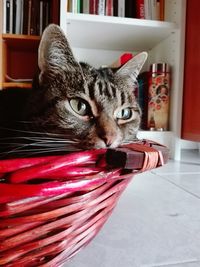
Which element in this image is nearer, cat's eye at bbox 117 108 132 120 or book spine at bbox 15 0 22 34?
cat's eye at bbox 117 108 132 120

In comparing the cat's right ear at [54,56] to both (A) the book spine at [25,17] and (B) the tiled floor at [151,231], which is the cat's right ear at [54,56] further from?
(A) the book spine at [25,17]

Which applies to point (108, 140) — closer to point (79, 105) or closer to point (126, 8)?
point (79, 105)

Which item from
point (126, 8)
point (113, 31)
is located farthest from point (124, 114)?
point (126, 8)

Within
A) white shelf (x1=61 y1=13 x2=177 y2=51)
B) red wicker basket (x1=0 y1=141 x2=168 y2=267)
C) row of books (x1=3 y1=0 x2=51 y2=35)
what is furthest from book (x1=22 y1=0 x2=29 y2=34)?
red wicker basket (x1=0 y1=141 x2=168 y2=267)

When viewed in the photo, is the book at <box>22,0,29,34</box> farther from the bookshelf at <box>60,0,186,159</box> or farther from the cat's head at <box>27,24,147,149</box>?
the cat's head at <box>27,24,147,149</box>

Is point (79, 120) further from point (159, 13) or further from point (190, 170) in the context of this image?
point (159, 13)

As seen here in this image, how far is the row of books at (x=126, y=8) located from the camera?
126cm

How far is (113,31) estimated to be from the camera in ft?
4.28

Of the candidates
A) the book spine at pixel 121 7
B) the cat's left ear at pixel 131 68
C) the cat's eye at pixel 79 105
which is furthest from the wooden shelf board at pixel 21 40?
the cat's eye at pixel 79 105

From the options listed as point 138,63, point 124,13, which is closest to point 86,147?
point 138,63

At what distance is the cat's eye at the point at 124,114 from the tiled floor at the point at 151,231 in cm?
18

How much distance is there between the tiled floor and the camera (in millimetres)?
392

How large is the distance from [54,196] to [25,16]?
4.41 ft

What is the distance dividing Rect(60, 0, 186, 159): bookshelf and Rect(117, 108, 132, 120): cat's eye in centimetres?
64
